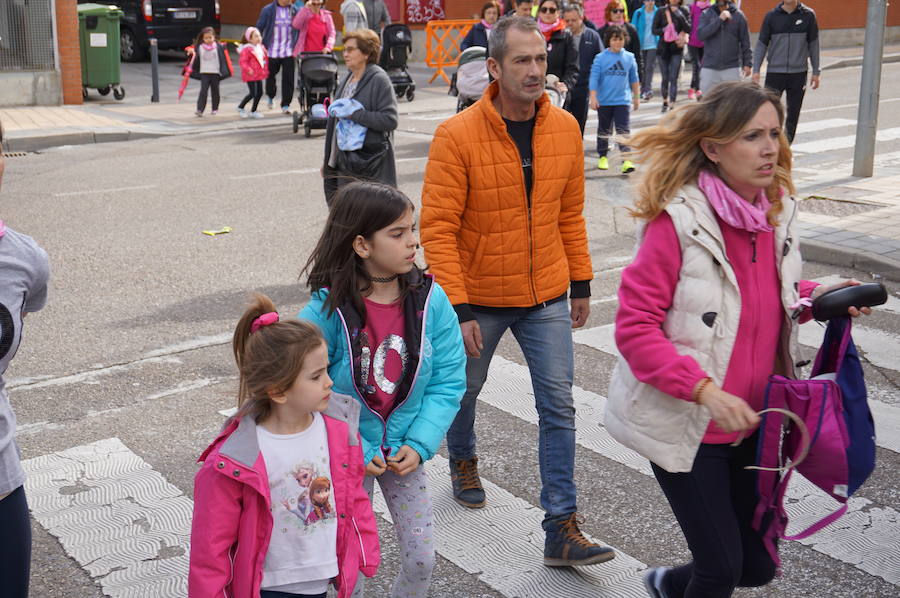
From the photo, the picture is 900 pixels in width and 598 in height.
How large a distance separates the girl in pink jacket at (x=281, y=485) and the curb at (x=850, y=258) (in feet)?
22.2

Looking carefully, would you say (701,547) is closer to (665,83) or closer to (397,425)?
(397,425)

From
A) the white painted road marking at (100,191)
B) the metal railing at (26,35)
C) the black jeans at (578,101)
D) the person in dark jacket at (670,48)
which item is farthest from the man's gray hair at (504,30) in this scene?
the metal railing at (26,35)

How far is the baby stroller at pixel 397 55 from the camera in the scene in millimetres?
20203

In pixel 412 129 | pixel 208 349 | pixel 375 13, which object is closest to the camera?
pixel 208 349

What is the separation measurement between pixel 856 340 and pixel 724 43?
8.69 metres

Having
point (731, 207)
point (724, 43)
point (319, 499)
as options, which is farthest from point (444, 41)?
point (319, 499)

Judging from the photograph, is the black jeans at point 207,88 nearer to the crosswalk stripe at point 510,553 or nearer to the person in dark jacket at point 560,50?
the person in dark jacket at point 560,50

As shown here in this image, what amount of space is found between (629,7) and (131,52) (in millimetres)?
12080

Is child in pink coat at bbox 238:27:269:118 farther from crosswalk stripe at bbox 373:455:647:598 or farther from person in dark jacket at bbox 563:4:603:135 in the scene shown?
crosswalk stripe at bbox 373:455:647:598

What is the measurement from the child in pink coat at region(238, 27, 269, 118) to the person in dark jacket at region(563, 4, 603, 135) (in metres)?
6.45

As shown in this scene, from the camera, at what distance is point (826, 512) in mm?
5031

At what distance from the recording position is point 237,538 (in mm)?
3104

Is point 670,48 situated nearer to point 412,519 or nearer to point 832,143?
point 832,143

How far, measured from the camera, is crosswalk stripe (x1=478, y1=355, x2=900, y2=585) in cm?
460
